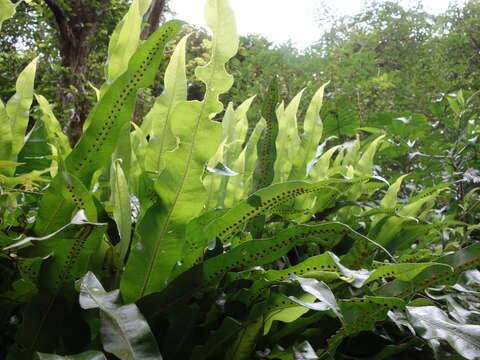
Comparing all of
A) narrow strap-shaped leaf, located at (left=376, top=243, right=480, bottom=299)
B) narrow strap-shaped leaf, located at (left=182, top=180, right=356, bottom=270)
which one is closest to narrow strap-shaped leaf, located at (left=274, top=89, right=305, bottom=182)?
narrow strap-shaped leaf, located at (left=182, top=180, right=356, bottom=270)

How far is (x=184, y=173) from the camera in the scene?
23.3 inches

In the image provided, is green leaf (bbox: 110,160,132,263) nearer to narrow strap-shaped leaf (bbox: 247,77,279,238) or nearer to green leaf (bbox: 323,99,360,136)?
narrow strap-shaped leaf (bbox: 247,77,279,238)

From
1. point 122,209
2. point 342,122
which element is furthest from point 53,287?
point 342,122

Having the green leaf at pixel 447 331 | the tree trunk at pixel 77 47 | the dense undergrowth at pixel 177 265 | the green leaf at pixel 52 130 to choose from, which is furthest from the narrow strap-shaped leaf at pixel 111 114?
the tree trunk at pixel 77 47

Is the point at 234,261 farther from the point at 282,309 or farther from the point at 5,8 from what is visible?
the point at 5,8

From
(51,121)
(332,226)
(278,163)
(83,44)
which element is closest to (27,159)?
(51,121)

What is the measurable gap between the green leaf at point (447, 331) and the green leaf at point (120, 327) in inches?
14.8

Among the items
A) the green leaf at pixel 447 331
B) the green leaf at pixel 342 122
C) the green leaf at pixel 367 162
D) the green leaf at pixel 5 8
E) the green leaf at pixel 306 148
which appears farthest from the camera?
the green leaf at pixel 342 122

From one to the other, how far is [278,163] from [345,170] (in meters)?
0.28

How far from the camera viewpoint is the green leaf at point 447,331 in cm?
61

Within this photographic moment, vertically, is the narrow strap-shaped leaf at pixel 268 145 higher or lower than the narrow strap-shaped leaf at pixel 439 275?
higher

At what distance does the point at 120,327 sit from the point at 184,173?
21 centimetres

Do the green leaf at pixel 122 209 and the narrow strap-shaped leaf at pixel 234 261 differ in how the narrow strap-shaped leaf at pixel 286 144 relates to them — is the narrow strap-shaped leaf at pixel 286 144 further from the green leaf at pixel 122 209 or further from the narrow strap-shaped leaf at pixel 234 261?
the green leaf at pixel 122 209

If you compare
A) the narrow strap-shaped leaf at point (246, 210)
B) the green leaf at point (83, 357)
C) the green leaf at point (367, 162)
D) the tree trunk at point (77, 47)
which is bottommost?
the green leaf at point (83, 357)
